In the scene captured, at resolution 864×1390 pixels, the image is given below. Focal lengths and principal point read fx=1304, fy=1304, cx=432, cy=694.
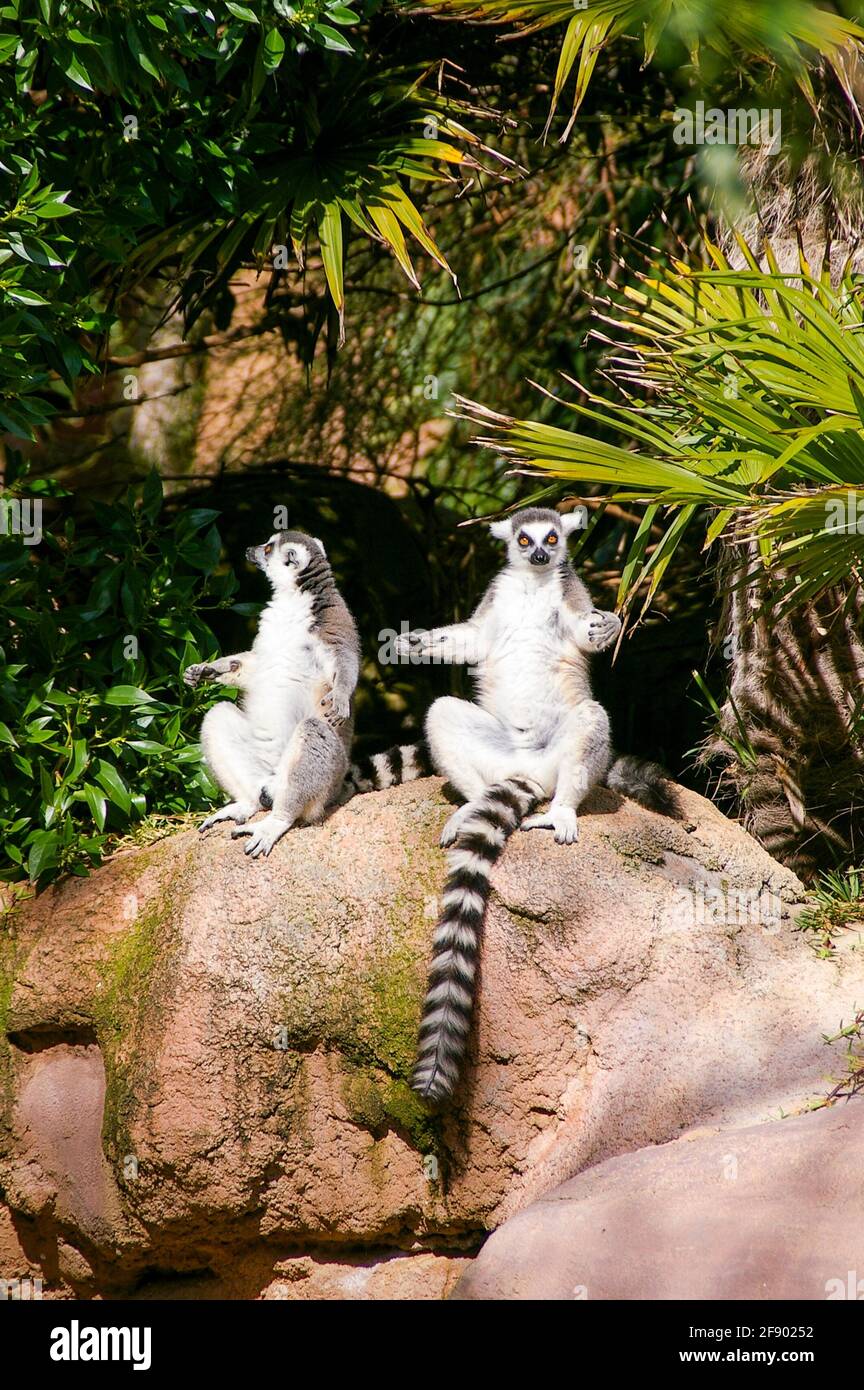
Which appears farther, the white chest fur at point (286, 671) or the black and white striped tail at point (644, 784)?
the black and white striped tail at point (644, 784)

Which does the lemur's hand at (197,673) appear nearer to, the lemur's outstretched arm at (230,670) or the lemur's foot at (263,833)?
the lemur's outstretched arm at (230,670)

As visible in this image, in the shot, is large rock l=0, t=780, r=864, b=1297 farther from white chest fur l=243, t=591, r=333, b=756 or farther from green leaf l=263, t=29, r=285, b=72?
green leaf l=263, t=29, r=285, b=72

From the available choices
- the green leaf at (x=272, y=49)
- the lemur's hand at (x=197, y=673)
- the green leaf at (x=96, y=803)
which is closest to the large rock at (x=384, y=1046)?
the green leaf at (x=96, y=803)

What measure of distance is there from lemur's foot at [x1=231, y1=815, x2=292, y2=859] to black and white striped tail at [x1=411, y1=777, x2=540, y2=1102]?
74 cm

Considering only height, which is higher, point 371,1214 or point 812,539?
point 812,539

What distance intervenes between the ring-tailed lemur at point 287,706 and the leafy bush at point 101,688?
341 mm

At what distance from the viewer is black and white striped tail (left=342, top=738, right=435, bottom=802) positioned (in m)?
6.26

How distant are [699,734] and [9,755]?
12.9 ft

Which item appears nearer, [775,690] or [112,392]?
[775,690]

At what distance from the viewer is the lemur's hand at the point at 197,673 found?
5809 mm

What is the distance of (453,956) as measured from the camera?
4859 mm

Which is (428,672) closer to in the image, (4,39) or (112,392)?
(112,392)

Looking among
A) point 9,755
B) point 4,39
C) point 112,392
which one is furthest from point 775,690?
point 112,392

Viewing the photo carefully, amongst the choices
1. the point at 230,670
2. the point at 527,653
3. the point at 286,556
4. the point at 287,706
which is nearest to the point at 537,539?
the point at 527,653
